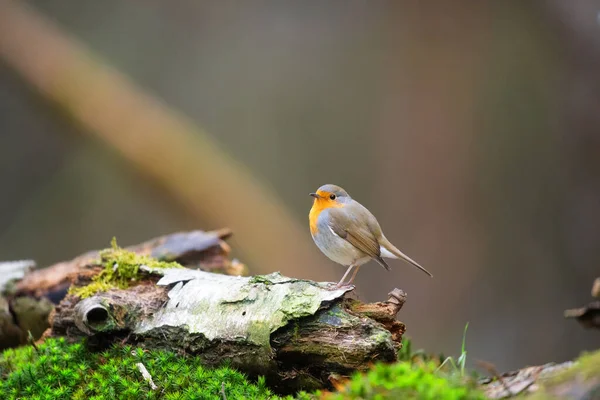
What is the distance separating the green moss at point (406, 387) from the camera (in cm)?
184

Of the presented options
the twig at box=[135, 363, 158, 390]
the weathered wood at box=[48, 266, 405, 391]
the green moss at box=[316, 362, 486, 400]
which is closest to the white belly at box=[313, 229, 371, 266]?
the weathered wood at box=[48, 266, 405, 391]

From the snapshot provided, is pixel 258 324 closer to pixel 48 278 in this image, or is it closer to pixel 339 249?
pixel 339 249

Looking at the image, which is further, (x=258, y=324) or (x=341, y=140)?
(x=341, y=140)

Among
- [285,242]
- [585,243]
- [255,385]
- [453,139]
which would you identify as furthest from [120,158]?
[585,243]

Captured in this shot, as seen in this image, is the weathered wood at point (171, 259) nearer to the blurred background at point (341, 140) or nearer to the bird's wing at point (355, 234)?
the bird's wing at point (355, 234)

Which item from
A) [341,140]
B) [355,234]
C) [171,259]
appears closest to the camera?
[355,234]

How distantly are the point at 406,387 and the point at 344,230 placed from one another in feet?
5.92

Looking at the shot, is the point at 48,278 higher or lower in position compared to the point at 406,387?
higher

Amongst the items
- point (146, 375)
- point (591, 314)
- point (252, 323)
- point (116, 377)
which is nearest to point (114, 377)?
point (116, 377)

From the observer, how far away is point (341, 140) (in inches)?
378

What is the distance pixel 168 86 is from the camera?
34.2 feet

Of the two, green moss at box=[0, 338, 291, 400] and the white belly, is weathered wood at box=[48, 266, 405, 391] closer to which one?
green moss at box=[0, 338, 291, 400]

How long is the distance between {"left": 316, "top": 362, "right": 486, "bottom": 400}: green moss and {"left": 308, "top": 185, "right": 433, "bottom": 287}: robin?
1.54 m

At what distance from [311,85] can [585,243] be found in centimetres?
524
